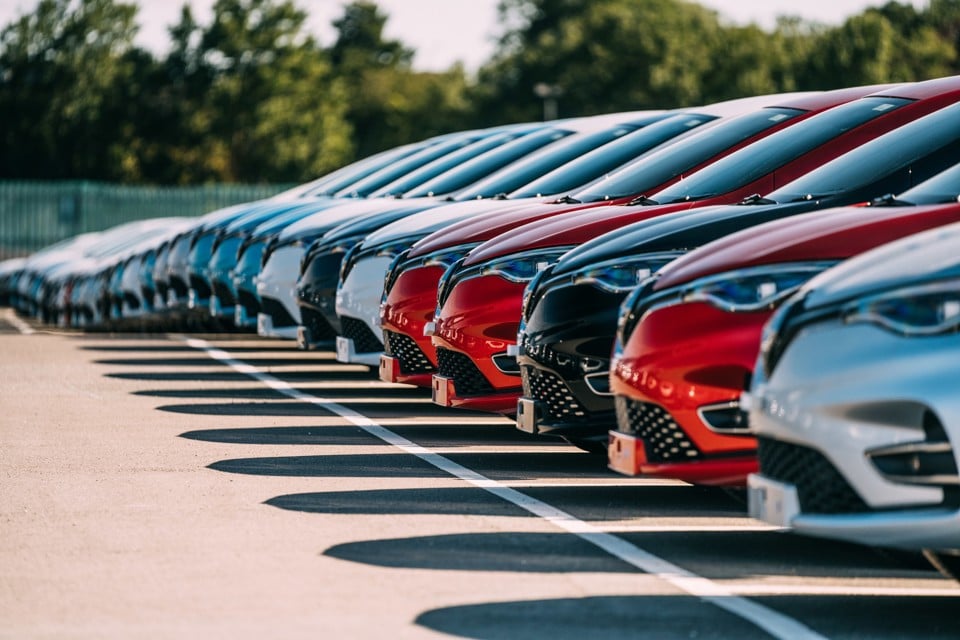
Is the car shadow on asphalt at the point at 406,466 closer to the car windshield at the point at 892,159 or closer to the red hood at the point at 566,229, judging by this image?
the red hood at the point at 566,229

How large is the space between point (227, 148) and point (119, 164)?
5.76 m

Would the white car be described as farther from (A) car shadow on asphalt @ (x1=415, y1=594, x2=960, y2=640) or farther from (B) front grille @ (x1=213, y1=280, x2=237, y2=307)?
(B) front grille @ (x1=213, y1=280, x2=237, y2=307)

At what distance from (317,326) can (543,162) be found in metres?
1.79

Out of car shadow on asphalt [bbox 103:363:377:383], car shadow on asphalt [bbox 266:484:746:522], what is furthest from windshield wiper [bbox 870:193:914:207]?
car shadow on asphalt [bbox 103:363:377:383]

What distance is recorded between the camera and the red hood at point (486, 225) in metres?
10.2

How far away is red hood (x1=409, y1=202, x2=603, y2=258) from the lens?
33.6 ft

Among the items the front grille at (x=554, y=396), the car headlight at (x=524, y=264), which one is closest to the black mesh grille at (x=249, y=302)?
the car headlight at (x=524, y=264)

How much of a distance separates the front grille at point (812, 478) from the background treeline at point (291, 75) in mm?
64710

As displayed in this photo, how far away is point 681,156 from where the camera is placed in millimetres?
10234

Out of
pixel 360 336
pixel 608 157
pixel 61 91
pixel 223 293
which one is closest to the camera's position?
pixel 608 157

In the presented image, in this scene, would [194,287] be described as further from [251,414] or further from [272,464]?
[272,464]

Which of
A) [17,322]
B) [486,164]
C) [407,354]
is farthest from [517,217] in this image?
[17,322]

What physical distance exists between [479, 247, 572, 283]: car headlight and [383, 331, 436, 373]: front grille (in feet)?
4.43

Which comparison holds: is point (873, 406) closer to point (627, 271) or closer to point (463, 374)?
point (627, 271)
